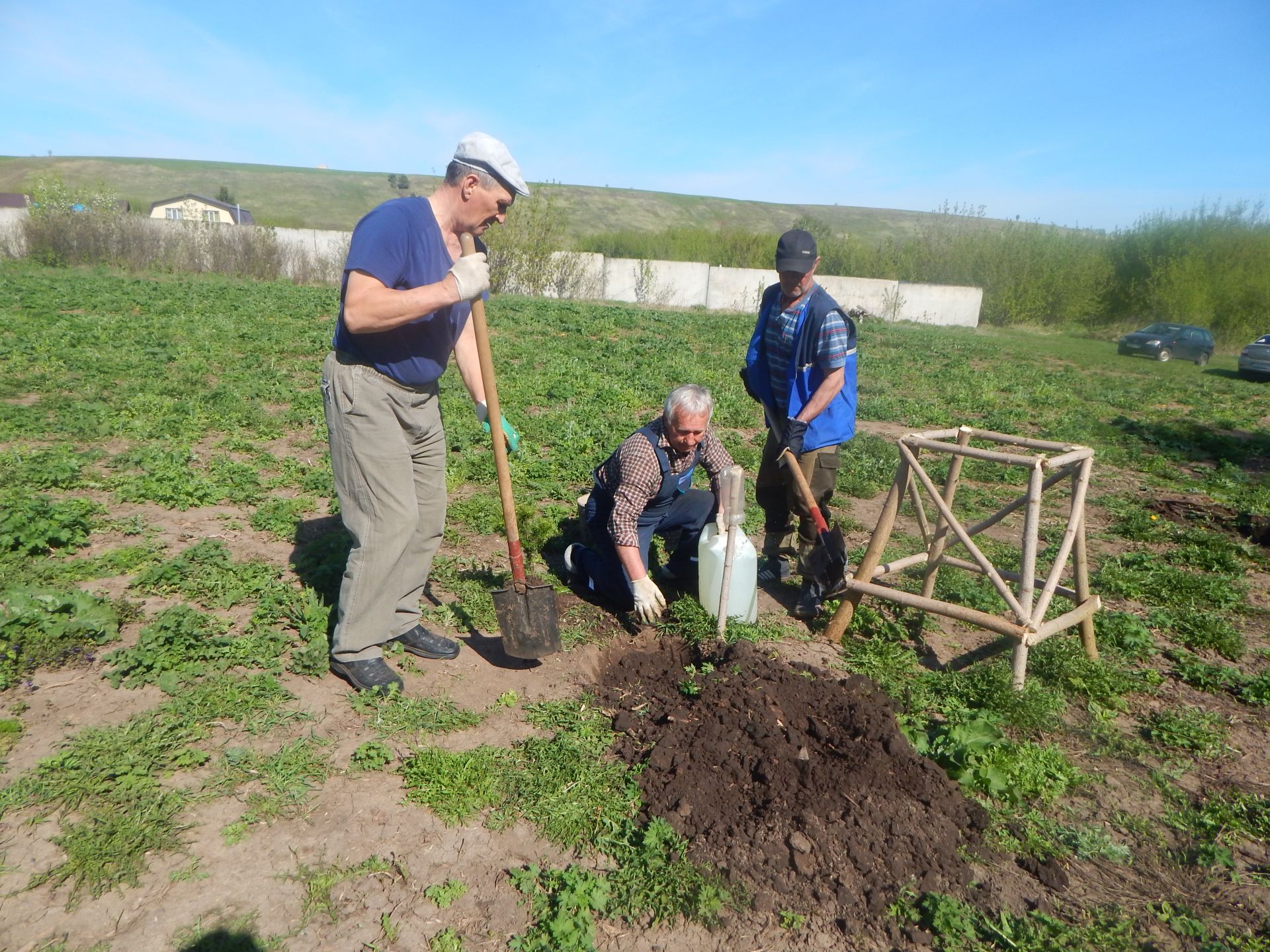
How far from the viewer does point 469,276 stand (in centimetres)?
303

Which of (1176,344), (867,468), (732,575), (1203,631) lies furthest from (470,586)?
(1176,344)

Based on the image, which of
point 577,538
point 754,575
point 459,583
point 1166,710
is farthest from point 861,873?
point 577,538

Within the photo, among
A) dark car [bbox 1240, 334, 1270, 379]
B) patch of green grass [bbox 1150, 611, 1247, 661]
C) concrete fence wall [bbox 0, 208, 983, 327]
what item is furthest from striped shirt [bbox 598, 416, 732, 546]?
concrete fence wall [bbox 0, 208, 983, 327]

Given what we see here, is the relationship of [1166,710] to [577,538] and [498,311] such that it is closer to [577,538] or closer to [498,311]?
[577,538]

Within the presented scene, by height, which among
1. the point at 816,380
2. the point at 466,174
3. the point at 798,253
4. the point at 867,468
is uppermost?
the point at 466,174

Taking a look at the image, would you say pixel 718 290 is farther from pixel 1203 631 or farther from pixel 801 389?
pixel 1203 631

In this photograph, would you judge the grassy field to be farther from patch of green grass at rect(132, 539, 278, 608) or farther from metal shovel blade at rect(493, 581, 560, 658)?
metal shovel blade at rect(493, 581, 560, 658)

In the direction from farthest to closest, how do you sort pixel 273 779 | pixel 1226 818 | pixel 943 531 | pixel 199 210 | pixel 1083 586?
pixel 199 210 → pixel 943 531 → pixel 1083 586 → pixel 1226 818 → pixel 273 779

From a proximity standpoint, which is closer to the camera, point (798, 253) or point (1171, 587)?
point (798, 253)

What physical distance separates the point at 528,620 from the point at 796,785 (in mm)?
1394

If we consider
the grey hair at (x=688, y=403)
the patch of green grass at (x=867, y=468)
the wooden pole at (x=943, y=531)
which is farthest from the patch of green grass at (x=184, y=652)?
the patch of green grass at (x=867, y=468)

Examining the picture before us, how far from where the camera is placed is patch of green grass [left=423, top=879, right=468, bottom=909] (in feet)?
7.77

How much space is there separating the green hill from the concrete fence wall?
41.9 meters

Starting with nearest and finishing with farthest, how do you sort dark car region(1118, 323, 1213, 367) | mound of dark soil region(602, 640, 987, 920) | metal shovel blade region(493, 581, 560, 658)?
mound of dark soil region(602, 640, 987, 920) → metal shovel blade region(493, 581, 560, 658) → dark car region(1118, 323, 1213, 367)
